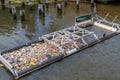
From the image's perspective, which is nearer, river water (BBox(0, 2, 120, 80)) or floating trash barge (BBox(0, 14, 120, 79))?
river water (BBox(0, 2, 120, 80))

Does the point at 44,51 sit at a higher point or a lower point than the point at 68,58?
higher

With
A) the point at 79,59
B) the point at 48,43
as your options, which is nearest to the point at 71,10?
the point at 48,43

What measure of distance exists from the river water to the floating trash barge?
0.68 metres

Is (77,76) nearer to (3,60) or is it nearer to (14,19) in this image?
(3,60)

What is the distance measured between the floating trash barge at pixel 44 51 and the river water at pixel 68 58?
68 cm

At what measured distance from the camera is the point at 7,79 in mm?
21500

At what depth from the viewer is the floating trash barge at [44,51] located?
22638 millimetres

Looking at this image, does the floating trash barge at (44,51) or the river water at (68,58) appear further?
the floating trash barge at (44,51)

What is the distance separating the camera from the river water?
22.2 metres

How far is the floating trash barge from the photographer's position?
74.3 ft

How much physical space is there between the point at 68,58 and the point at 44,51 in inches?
119

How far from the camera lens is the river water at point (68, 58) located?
22.2 metres

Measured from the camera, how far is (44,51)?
25.7m

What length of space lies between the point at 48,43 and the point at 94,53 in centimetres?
606
